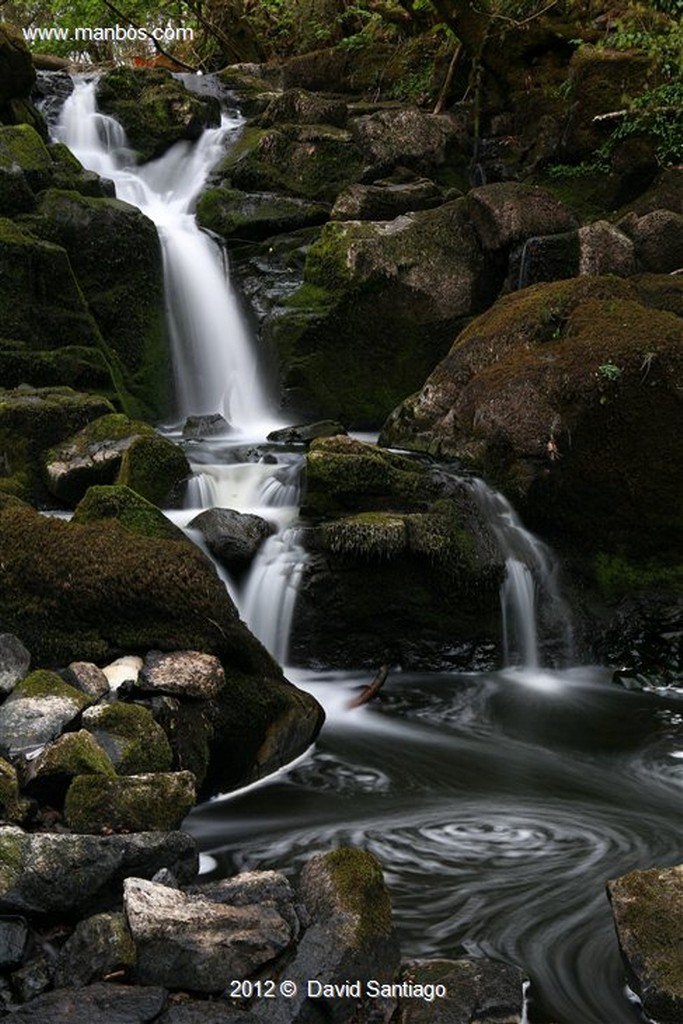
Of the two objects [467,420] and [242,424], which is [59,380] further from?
[467,420]

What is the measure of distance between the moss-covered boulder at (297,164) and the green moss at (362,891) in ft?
38.9

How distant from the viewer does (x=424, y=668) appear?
7.49 meters

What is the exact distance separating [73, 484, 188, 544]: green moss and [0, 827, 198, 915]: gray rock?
108 inches

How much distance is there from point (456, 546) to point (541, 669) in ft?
3.58

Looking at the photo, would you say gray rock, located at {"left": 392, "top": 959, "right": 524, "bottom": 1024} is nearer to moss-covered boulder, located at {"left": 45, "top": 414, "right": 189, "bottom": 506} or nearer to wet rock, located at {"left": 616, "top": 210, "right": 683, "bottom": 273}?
moss-covered boulder, located at {"left": 45, "top": 414, "right": 189, "bottom": 506}

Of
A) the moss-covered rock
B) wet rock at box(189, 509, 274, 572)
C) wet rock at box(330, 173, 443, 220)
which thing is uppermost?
wet rock at box(330, 173, 443, 220)

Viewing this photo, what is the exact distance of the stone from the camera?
4.06 metres

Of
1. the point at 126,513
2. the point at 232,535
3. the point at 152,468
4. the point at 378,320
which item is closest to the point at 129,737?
the point at 126,513

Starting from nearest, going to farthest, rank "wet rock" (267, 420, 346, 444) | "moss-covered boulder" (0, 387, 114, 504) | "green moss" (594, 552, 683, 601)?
"green moss" (594, 552, 683, 601) → "moss-covered boulder" (0, 387, 114, 504) → "wet rock" (267, 420, 346, 444)

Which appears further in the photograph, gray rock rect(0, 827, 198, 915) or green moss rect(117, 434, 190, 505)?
green moss rect(117, 434, 190, 505)

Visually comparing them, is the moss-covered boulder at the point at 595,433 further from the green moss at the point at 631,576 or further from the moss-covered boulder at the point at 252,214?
the moss-covered boulder at the point at 252,214

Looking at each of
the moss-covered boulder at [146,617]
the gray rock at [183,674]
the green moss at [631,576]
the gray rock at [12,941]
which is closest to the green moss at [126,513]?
the moss-covered boulder at [146,617]

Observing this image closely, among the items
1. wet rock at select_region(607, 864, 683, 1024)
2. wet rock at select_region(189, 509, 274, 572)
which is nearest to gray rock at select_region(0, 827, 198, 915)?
wet rock at select_region(607, 864, 683, 1024)

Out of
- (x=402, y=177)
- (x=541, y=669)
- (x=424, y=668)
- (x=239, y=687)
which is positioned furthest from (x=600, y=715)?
(x=402, y=177)
